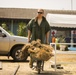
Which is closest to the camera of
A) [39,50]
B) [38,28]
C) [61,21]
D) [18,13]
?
[39,50]

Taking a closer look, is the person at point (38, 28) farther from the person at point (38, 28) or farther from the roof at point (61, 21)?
the roof at point (61, 21)

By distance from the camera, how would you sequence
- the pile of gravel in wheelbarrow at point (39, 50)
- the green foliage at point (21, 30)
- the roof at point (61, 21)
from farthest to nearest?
1. the green foliage at point (21, 30)
2. the roof at point (61, 21)
3. the pile of gravel in wheelbarrow at point (39, 50)

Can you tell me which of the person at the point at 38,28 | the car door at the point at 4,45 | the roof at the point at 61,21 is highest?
the roof at the point at 61,21

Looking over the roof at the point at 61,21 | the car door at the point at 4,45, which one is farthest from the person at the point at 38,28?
the roof at the point at 61,21

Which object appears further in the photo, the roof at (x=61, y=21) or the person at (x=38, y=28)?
the roof at (x=61, y=21)

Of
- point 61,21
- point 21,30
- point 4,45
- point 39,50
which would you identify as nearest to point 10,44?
point 4,45

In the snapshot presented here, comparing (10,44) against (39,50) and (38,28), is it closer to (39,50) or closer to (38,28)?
(38,28)

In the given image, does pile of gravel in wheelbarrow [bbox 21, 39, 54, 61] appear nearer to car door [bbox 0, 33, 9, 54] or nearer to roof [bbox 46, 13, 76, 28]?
car door [bbox 0, 33, 9, 54]

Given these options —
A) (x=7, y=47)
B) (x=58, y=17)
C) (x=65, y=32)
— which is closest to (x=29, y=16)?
(x=65, y=32)

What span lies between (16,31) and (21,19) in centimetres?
156

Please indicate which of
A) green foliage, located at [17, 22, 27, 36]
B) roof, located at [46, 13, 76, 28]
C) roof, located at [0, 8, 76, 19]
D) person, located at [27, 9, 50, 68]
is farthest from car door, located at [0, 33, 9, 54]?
roof, located at [0, 8, 76, 19]

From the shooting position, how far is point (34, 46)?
1005cm

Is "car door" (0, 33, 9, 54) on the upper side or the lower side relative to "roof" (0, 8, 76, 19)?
lower

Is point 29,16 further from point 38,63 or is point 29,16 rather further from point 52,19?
point 38,63
